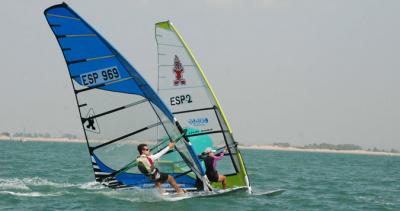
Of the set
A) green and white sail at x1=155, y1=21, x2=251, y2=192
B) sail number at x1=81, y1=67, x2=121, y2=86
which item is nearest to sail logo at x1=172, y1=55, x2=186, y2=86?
green and white sail at x1=155, y1=21, x2=251, y2=192

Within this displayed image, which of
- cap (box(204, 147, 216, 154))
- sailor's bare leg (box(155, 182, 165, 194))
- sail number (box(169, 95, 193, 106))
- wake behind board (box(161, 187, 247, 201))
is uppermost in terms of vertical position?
sail number (box(169, 95, 193, 106))

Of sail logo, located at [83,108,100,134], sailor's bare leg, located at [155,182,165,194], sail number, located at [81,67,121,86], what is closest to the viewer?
sail number, located at [81,67,121,86]

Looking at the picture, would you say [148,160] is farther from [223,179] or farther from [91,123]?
[223,179]

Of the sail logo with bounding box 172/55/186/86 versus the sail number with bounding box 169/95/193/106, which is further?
the sail number with bounding box 169/95/193/106

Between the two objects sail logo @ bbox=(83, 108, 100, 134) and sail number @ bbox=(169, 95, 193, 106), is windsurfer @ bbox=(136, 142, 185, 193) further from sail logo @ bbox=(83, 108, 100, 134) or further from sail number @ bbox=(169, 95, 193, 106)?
sail number @ bbox=(169, 95, 193, 106)

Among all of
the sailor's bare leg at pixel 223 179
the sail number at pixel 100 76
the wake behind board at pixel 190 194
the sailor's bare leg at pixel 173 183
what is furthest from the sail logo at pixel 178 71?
the wake behind board at pixel 190 194

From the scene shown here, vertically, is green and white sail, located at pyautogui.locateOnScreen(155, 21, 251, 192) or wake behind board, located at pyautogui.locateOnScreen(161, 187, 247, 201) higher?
green and white sail, located at pyautogui.locateOnScreen(155, 21, 251, 192)

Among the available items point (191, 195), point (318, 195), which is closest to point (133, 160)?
point (191, 195)

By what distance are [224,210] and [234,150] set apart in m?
2.73

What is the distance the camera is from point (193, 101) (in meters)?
14.0

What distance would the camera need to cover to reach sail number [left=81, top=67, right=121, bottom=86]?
11.9 meters

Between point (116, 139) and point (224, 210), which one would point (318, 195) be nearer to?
point (224, 210)

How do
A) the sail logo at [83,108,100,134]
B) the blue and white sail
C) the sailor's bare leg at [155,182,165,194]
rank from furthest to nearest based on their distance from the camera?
the sailor's bare leg at [155,182,165,194] → the sail logo at [83,108,100,134] → the blue and white sail

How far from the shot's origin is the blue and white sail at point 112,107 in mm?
11617
